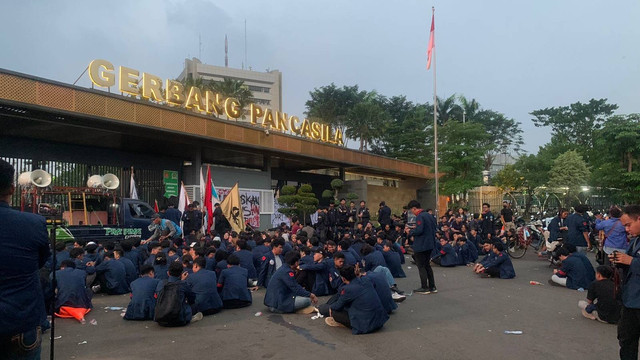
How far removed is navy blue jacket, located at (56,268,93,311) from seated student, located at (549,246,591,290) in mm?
9313

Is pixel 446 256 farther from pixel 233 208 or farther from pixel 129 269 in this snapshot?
pixel 129 269

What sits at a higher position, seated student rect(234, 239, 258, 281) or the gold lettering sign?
the gold lettering sign

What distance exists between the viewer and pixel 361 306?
621cm

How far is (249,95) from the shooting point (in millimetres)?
46250

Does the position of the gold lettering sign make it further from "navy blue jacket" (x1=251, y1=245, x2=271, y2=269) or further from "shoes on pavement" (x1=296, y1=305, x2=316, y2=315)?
"shoes on pavement" (x1=296, y1=305, x2=316, y2=315)

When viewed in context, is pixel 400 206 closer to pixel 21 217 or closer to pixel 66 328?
pixel 66 328

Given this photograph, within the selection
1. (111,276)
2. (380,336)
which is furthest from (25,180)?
(380,336)

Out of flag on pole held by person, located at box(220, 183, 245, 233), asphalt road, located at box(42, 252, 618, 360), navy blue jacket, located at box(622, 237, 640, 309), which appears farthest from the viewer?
flag on pole held by person, located at box(220, 183, 245, 233)

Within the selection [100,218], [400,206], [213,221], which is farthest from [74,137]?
[400,206]

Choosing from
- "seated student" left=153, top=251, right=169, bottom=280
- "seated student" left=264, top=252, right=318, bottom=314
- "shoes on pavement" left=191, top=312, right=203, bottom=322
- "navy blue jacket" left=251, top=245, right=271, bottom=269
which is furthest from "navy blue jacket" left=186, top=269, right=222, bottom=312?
"navy blue jacket" left=251, top=245, right=271, bottom=269

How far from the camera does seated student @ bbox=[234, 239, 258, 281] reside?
381 inches

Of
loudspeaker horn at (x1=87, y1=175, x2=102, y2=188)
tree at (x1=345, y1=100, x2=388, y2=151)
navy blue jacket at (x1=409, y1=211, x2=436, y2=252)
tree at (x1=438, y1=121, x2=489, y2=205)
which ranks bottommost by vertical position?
navy blue jacket at (x1=409, y1=211, x2=436, y2=252)

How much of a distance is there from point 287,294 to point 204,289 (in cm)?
135

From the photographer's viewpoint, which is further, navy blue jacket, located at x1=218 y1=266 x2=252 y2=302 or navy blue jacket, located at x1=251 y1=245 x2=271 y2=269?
navy blue jacket, located at x1=251 y1=245 x2=271 y2=269
